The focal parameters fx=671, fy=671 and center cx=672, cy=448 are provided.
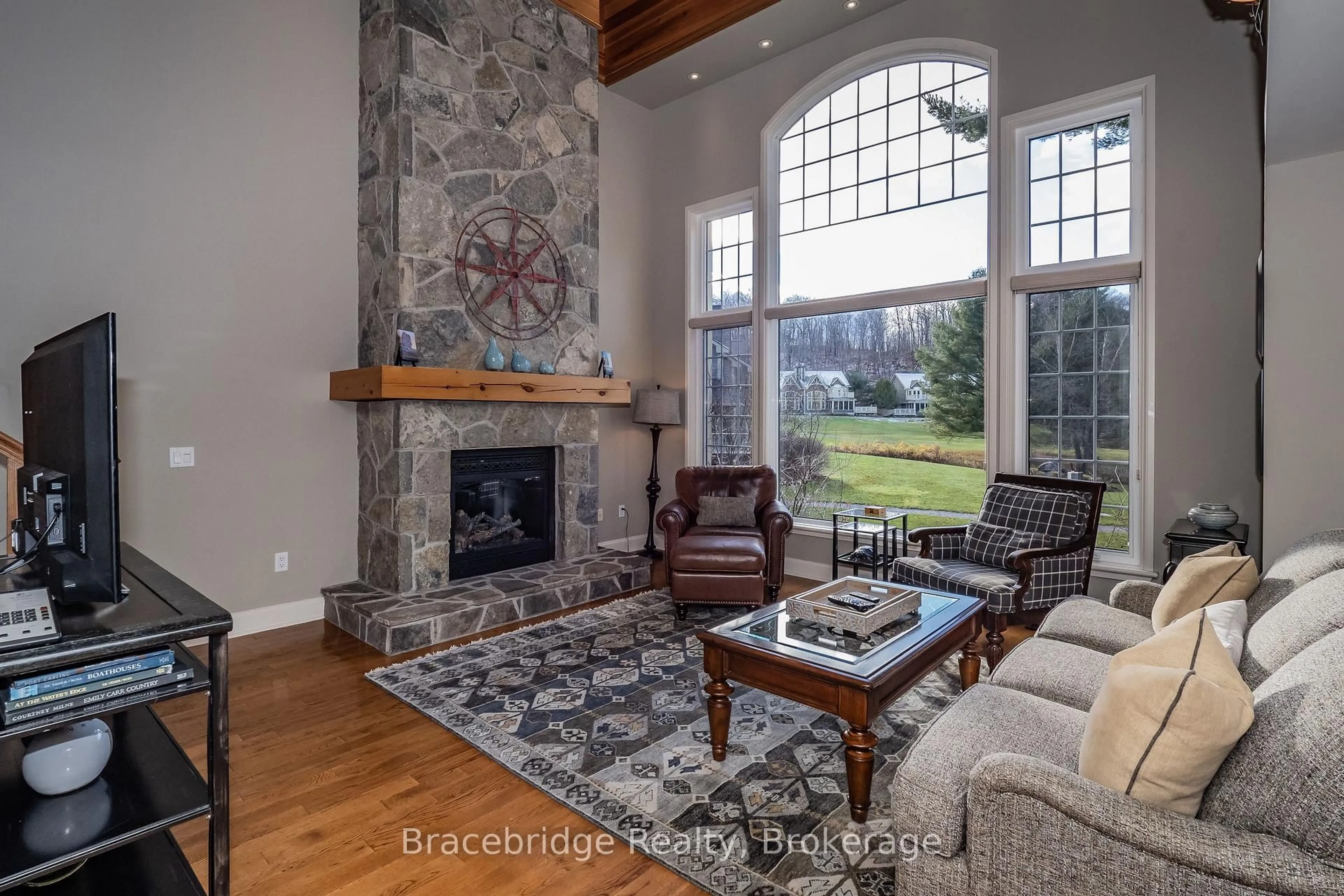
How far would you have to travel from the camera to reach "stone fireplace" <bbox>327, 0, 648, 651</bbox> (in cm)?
405

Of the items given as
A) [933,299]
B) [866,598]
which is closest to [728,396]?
[933,299]

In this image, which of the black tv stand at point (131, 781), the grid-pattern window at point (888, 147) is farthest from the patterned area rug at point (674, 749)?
the grid-pattern window at point (888, 147)

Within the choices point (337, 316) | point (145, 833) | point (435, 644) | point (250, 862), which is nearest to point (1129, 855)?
point (145, 833)

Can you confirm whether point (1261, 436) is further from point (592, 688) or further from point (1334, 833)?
point (592, 688)

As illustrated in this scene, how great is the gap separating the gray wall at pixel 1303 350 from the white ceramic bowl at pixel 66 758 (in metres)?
3.94

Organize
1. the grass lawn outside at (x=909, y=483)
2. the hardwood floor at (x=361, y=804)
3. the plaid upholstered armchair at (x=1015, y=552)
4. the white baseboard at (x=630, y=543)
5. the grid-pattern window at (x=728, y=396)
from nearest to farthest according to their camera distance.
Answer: the hardwood floor at (x=361, y=804)
the plaid upholstered armchair at (x=1015, y=552)
the grass lawn outside at (x=909, y=483)
the grid-pattern window at (x=728, y=396)
the white baseboard at (x=630, y=543)

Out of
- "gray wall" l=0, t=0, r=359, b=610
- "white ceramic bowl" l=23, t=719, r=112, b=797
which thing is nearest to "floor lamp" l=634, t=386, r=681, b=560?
"gray wall" l=0, t=0, r=359, b=610

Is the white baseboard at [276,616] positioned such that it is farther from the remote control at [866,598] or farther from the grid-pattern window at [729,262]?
the grid-pattern window at [729,262]

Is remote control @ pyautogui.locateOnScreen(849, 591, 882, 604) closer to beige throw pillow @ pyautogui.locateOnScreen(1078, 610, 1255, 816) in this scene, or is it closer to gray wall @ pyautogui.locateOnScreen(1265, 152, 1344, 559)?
beige throw pillow @ pyautogui.locateOnScreen(1078, 610, 1255, 816)

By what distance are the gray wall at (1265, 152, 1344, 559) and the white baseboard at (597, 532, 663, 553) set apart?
164 inches

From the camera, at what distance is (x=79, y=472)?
1.38 m

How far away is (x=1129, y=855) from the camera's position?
120 centimetres

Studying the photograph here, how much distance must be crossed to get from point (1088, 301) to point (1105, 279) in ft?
0.54

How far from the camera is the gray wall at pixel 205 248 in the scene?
126 inches
